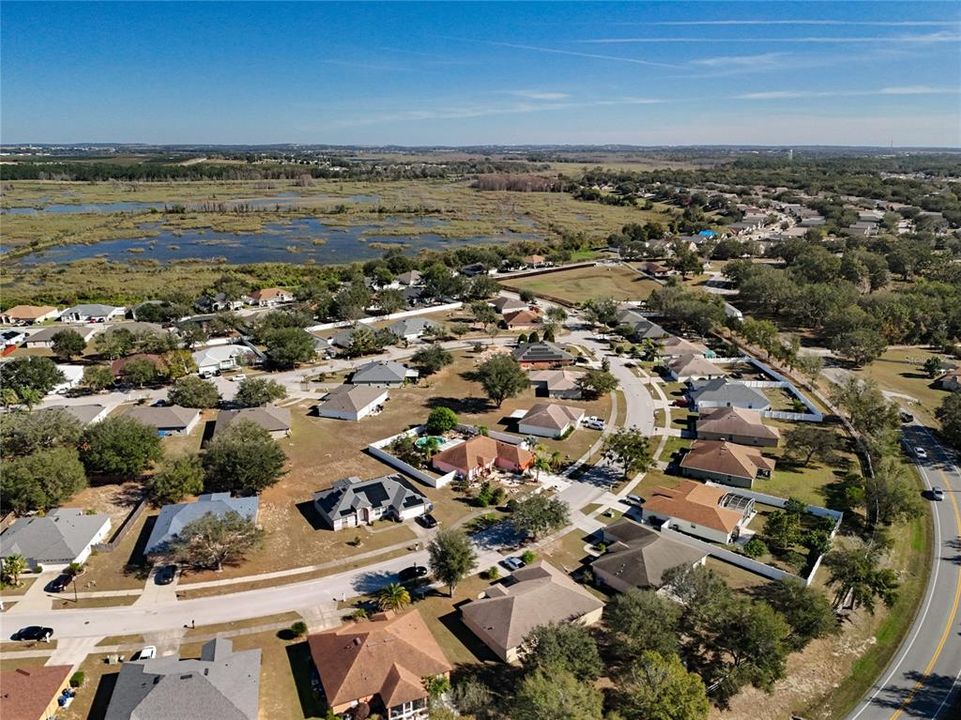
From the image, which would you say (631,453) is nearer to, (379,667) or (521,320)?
(379,667)

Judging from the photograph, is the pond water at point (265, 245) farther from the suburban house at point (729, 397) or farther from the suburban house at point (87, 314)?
the suburban house at point (729, 397)

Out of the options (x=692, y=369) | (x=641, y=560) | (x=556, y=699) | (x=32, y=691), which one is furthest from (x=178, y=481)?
(x=692, y=369)

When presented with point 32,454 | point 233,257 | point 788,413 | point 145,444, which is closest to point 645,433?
point 788,413

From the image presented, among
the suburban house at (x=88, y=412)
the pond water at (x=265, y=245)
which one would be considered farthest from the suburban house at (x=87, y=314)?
the pond water at (x=265, y=245)

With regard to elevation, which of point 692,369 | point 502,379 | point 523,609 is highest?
point 502,379

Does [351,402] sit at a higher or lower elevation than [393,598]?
higher

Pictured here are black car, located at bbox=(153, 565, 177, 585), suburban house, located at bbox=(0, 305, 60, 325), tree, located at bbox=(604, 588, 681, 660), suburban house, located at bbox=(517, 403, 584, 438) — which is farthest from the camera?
suburban house, located at bbox=(0, 305, 60, 325)

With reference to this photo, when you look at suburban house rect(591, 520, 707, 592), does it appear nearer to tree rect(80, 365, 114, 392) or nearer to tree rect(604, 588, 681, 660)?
tree rect(604, 588, 681, 660)

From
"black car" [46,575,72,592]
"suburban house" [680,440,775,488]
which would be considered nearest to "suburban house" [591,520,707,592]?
"suburban house" [680,440,775,488]
